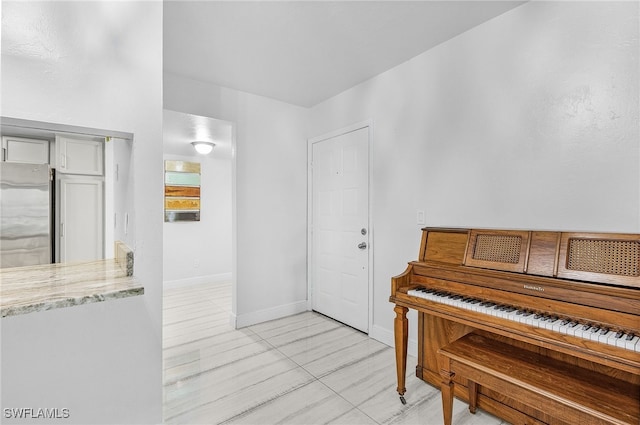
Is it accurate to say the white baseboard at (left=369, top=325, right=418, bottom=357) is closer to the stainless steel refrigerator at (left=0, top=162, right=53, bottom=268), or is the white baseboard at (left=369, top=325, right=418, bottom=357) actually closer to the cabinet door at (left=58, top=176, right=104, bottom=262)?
the cabinet door at (left=58, top=176, right=104, bottom=262)

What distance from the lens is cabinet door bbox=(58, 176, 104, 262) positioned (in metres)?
2.43

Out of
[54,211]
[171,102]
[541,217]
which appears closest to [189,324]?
[54,211]

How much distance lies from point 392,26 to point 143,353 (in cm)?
255

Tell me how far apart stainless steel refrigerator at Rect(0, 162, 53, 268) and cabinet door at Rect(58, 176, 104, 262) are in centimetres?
19

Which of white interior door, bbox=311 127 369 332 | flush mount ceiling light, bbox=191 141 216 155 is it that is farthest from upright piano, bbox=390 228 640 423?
flush mount ceiling light, bbox=191 141 216 155

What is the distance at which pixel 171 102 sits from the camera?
2836 millimetres

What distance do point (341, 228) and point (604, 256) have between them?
2.15m

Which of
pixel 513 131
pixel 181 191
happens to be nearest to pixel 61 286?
pixel 513 131

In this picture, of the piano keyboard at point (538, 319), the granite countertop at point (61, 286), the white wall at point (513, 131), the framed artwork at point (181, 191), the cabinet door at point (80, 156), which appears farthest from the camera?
the framed artwork at point (181, 191)

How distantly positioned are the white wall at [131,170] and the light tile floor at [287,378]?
508mm

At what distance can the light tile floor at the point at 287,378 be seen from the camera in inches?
71.3

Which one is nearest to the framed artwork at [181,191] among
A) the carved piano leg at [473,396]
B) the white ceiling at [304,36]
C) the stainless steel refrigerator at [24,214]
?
the white ceiling at [304,36]

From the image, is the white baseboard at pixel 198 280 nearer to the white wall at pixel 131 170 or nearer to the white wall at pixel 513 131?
the white wall at pixel 513 131

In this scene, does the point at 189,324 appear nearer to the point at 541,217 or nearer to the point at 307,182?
the point at 307,182
